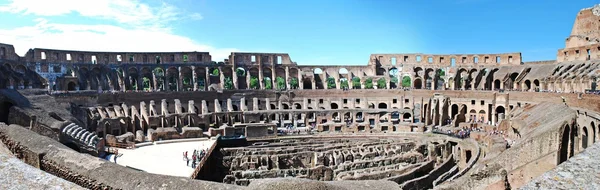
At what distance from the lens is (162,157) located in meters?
25.3

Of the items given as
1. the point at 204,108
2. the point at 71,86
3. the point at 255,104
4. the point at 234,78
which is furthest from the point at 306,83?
the point at 71,86

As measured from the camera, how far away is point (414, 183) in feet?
57.7

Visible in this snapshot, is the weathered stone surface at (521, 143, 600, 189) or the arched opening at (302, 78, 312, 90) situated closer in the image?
the weathered stone surface at (521, 143, 600, 189)

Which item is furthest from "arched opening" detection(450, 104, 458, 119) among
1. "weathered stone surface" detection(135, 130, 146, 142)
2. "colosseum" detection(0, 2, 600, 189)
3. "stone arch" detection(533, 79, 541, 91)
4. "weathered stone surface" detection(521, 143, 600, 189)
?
"weathered stone surface" detection(521, 143, 600, 189)

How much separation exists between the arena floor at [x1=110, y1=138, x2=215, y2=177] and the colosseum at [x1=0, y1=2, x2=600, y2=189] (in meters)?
0.12

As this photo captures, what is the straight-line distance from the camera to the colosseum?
1079cm

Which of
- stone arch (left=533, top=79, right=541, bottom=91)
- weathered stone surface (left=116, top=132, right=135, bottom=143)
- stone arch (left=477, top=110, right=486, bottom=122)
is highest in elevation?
stone arch (left=533, top=79, right=541, bottom=91)

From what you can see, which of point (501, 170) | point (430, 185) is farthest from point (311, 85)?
point (501, 170)

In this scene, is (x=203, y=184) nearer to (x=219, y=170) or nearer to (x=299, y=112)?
(x=219, y=170)

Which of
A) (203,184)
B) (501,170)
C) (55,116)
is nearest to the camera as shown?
(203,184)

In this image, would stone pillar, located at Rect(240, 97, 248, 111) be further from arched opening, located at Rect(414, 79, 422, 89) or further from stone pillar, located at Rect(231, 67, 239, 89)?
arched opening, located at Rect(414, 79, 422, 89)

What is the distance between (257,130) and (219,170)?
9.39 meters

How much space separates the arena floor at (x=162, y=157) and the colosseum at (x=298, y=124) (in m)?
0.12

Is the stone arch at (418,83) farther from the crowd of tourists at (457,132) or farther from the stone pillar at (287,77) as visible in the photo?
the stone pillar at (287,77)
